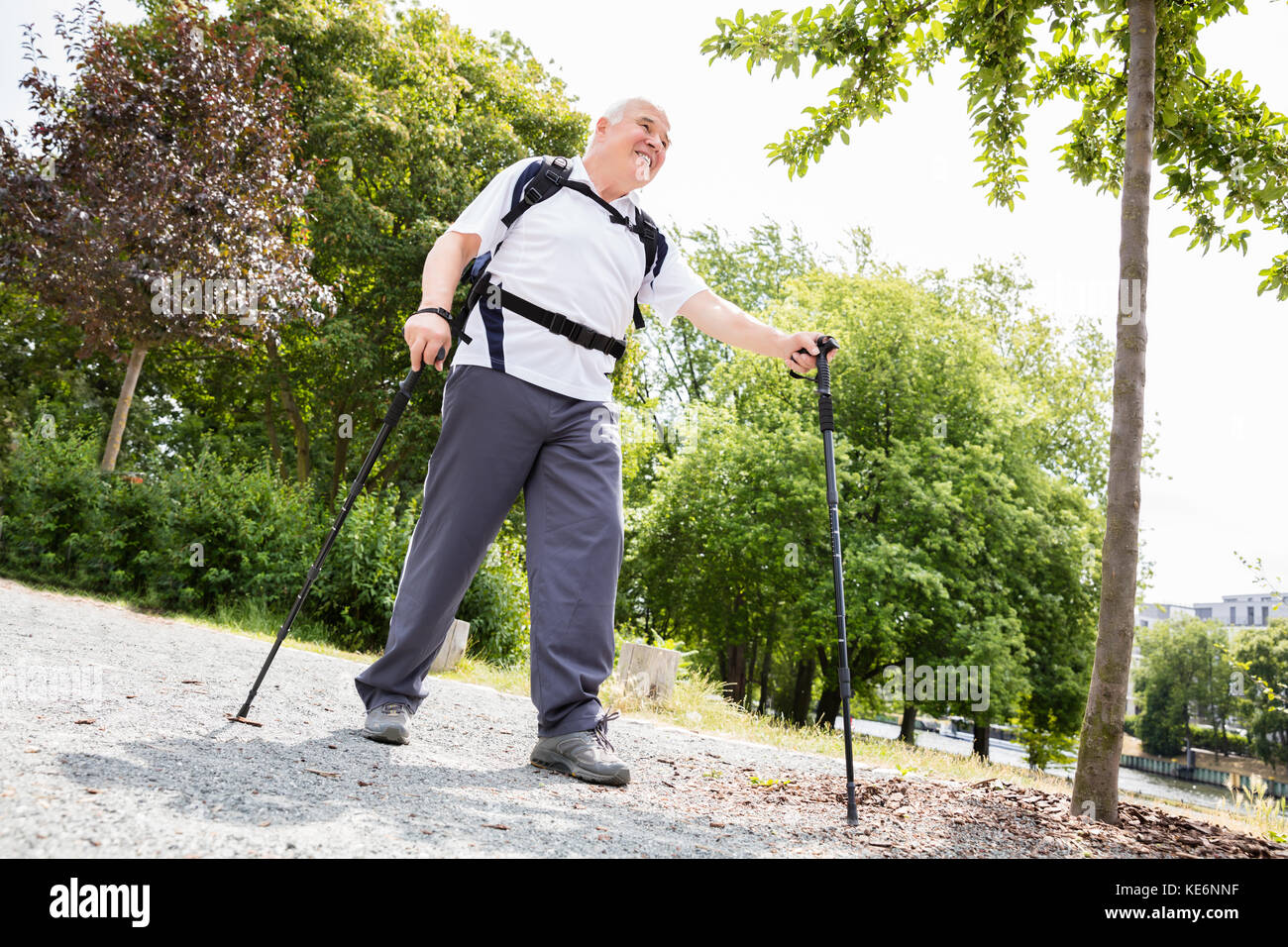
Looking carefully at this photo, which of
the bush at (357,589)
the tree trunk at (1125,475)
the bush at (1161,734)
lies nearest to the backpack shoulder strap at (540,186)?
the tree trunk at (1125,475)

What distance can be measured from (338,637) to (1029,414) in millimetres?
18913

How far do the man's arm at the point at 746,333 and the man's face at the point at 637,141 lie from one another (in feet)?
1.78

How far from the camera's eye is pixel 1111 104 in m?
4.78

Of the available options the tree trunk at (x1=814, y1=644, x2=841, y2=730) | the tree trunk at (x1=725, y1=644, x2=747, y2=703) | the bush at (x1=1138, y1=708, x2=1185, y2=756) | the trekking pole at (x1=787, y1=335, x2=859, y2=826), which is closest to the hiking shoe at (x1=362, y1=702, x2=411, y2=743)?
the trekking pole at (x1=787, y1=335, x2=859, y2=826)

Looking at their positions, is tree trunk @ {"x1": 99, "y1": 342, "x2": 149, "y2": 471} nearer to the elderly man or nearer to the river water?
the elderly man

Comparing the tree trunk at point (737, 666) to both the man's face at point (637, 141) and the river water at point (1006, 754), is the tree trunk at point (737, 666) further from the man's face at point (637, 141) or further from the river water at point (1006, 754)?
the man's face at point (637, 141)

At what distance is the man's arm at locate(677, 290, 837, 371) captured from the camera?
315cm

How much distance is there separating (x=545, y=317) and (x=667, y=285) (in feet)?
2.16

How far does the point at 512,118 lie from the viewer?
18.5 m

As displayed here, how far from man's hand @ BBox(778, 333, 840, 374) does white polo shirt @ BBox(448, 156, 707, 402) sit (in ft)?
1.99

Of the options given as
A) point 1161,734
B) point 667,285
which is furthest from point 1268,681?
point 1161,734

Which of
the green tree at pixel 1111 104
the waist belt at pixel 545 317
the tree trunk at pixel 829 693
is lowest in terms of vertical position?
the tree trunk at pixel 829 693

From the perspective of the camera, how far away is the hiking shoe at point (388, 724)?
9.70 feet
